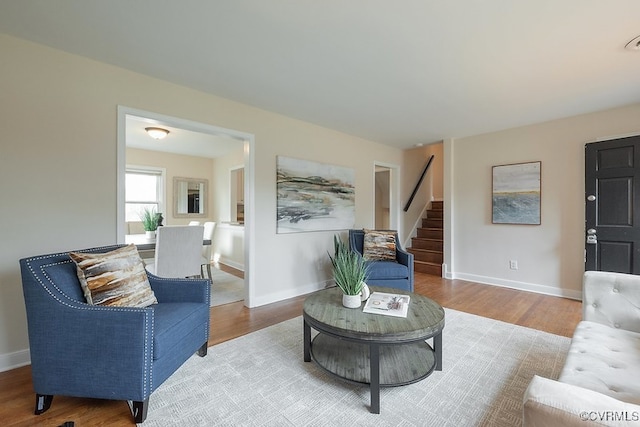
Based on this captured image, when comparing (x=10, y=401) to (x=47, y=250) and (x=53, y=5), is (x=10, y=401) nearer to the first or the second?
(x=47, y=250)

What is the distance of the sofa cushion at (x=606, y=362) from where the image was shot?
1115mm

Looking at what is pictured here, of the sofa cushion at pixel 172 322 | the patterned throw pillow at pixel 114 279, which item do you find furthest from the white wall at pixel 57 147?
the sofa cushion at pixel 172 322

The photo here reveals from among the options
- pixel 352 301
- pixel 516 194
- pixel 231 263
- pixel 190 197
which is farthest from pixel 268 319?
pixel 190 197

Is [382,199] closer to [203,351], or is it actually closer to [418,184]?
[418,184]

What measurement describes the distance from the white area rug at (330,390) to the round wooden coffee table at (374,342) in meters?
0.10

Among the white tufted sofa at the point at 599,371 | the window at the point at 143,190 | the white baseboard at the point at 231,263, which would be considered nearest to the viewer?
the white tufted sofa at the point at 599,371

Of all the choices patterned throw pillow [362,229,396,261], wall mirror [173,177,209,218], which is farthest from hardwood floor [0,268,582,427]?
wall mirror [173,177,209,218]

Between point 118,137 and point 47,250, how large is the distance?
1023mm

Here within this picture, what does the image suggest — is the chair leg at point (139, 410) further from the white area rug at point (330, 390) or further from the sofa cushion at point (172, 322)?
the sofa cushion at point (172, 322)

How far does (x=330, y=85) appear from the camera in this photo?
2715mm

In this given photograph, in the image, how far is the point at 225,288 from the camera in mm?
4012

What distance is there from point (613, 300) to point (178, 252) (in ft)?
12.6

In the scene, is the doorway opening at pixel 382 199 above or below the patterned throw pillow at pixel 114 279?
above

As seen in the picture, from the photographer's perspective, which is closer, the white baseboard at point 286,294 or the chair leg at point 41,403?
the chair leg at point 41,403
